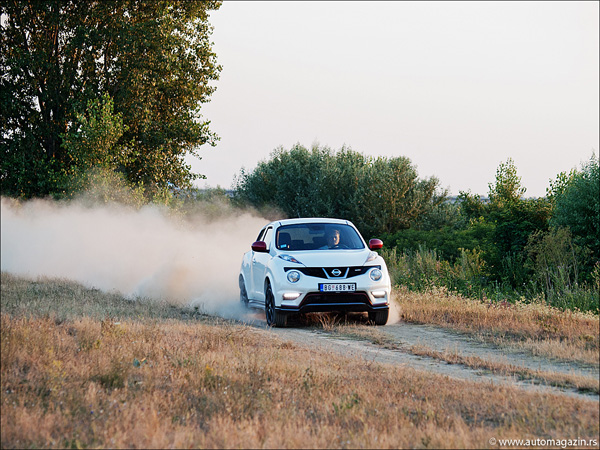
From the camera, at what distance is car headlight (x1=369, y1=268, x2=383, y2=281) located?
42.1 ft

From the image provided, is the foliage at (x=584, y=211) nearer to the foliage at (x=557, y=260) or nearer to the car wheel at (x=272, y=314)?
the foliage at (x=557, y=260)

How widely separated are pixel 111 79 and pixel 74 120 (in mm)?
2749

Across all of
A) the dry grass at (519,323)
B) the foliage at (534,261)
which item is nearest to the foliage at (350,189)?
the foliage at (534,261)

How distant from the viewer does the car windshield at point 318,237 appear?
1389cm

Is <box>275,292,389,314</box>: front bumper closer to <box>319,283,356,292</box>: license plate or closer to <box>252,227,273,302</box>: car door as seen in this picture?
<box>319,283,356,292</box>: license plate

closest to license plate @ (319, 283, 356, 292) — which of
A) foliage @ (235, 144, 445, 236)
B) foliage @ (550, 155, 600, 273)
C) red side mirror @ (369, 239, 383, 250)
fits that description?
red side mirror @ (369, 239, 383, 250)

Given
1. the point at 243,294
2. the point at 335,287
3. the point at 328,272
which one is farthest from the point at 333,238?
the point at 243,294

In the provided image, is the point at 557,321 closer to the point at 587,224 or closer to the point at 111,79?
the point at 587,224

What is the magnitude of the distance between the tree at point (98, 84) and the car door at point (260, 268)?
15.6 meters

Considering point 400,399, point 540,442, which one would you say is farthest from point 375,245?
point 540,442

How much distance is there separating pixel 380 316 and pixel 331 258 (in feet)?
4.76

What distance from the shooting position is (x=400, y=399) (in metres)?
A: 7.16

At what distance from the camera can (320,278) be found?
12.7m

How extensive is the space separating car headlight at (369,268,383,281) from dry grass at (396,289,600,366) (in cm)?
150
